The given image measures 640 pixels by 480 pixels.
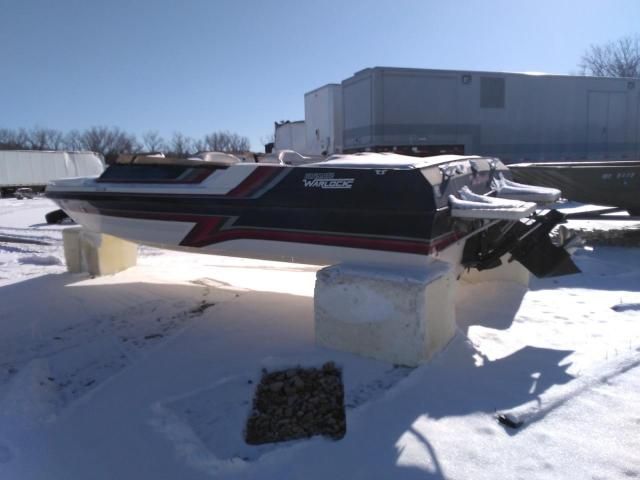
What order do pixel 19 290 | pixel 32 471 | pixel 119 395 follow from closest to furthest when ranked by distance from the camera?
pixel 32 471 → pixel 119 395 → pixel 19 290

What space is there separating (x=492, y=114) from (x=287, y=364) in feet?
32.6

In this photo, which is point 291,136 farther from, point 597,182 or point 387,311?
point 387,311

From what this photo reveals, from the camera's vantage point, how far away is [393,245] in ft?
8.96

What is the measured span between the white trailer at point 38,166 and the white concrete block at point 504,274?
18476mm

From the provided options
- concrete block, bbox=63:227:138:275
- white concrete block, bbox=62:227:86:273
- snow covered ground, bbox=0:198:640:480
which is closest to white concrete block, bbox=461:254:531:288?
snow covered ground, bbox=0:198:640:480

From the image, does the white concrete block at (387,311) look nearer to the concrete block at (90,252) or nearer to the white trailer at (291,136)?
the concrete block at (90,252)

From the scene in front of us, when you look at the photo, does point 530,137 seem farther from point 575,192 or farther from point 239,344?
point 239,344

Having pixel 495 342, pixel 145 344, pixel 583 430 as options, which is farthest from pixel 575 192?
pixel 145 344

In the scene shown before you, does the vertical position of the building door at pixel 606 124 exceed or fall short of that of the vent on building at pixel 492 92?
it falls short

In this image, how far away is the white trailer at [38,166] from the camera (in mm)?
19391

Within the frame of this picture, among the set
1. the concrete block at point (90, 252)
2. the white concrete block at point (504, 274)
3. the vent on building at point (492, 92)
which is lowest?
the white concrete block at point (504, 274)

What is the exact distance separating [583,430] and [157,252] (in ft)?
16.8

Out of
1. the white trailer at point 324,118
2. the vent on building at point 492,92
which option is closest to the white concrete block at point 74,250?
the white trailer at point 324,118

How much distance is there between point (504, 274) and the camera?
4152 mm
